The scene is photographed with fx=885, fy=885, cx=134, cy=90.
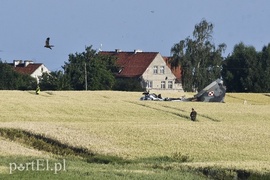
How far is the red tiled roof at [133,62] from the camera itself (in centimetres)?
12649

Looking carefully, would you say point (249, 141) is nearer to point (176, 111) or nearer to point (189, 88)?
point (176, 111)

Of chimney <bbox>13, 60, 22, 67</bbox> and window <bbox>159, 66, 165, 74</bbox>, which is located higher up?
chimney <bbox>13, 60, 22, 67</bbox>

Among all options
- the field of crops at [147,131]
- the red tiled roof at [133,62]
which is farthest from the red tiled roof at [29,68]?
the field of crops at [147,131]

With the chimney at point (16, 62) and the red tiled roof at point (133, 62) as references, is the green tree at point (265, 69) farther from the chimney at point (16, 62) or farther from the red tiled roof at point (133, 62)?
the chimney at point (16, 62)

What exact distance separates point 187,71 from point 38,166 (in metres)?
97.7

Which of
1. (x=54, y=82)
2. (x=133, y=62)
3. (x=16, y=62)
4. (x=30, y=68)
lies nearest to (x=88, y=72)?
(x=54, y=82)

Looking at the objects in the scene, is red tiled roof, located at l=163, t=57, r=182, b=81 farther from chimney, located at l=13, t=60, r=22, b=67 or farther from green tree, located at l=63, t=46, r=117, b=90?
chimney, located at l=13, t=60, r=22, b=67

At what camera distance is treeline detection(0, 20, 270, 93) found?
11275 centimetres

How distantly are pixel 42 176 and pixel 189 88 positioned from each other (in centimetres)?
10076

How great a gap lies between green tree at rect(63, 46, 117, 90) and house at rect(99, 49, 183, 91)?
700 cm

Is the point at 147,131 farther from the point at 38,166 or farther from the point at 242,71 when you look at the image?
the point at 242,71

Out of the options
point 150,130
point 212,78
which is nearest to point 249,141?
point 150,130

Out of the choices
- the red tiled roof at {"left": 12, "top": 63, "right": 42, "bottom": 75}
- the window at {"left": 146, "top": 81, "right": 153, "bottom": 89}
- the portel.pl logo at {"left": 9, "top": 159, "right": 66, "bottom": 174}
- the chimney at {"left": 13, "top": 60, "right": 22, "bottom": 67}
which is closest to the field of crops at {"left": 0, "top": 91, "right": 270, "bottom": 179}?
the portel.pl logo at {"left": 9, "top": 159, "right": 66, "bottom": 174}

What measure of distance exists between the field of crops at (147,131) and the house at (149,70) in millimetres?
58109
